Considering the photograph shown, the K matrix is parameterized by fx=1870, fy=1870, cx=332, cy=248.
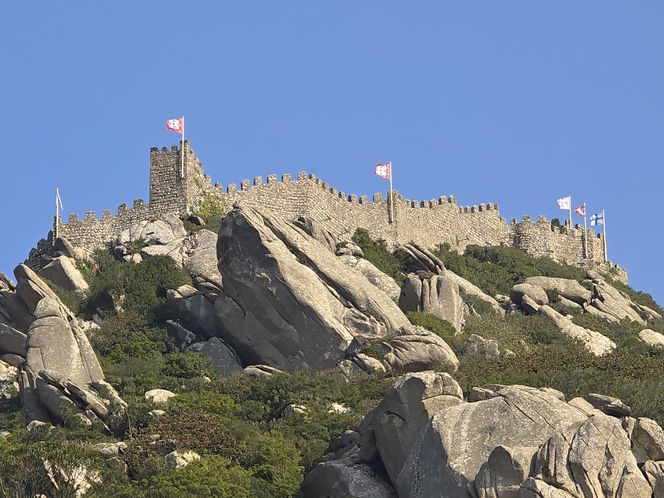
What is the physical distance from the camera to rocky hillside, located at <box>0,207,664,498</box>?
135ft

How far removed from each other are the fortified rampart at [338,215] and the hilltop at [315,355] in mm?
Result: 111

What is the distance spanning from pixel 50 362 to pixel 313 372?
26.5 feet

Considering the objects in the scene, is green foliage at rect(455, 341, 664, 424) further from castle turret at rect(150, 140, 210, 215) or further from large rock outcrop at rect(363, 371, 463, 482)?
castle turret at rect(150, 140, 210, 215)

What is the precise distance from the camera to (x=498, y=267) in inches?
3159

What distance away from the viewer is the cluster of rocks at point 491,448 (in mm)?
38625

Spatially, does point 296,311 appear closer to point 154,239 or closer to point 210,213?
point 154,239

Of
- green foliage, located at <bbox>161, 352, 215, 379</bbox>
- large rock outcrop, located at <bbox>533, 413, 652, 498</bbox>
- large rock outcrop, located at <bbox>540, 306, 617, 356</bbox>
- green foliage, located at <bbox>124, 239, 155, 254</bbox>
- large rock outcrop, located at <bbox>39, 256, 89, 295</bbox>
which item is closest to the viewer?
large rock outcrop, located at <bbox>533, 413, 652, 498</bbox>

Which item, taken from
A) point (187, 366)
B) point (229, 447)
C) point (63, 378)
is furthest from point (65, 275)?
point (229, 447)

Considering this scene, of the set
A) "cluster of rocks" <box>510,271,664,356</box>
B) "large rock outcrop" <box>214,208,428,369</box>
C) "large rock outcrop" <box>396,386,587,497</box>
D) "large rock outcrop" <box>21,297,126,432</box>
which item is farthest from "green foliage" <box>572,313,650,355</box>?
"large rock outcrop" <box>396,386,587,497</box>

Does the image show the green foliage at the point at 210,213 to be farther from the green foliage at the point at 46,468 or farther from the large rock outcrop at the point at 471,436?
the large rock outcrop at the point at 471,436

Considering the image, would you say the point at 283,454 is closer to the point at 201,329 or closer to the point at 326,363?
the point at 326,363

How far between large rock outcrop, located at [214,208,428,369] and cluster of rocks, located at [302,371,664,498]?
455 inches

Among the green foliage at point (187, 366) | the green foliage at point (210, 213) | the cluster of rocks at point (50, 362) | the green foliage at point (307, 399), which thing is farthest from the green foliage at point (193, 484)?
the green foliage at point (210, 213)

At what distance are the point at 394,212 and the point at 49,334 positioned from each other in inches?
1039
